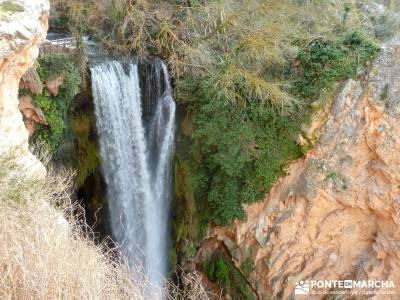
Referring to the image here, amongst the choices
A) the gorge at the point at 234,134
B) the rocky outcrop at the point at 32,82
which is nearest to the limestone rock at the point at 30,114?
the gorge at the point at 234,134

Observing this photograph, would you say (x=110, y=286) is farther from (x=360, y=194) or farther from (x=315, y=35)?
(x=315, y=35)

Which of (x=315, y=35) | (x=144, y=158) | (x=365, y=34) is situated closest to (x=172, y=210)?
(x=144, y=158)

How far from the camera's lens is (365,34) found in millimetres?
8586

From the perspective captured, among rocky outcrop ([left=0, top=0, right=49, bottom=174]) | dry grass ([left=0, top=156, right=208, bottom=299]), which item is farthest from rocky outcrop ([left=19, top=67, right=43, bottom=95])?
dry grass ([left=0, top=156, right=208, bottom=299])

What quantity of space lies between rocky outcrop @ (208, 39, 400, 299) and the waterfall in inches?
70.2

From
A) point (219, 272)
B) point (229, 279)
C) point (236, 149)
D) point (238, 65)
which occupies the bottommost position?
point (229, 279)

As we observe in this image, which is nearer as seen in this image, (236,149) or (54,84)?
(54,84)

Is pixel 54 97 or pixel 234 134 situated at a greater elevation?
pixel 54 97

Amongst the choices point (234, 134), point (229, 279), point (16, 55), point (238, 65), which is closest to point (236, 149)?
point (234, 134)

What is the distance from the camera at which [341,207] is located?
9.11 m

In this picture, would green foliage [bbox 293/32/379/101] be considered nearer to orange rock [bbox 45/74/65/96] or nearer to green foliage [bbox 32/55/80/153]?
green foliage [bbox 32/55/80/153]

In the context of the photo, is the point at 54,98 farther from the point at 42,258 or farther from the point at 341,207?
the point at 341,207

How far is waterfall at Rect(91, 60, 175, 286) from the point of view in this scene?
8250 mm

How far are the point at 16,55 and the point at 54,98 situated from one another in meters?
2.10
